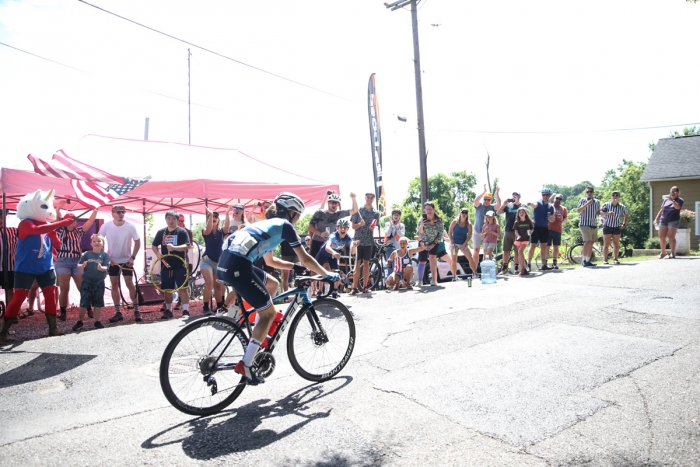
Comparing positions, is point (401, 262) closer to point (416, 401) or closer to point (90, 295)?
point (90, 295)

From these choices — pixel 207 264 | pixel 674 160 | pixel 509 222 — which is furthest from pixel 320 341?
pixel 674 160

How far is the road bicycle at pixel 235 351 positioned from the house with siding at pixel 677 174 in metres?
26.8

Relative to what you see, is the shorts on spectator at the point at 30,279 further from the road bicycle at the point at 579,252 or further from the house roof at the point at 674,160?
the house roof at the point at 674,160

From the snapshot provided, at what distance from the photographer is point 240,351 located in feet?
14.3

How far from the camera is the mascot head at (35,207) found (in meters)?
7.09

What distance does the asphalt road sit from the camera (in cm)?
342

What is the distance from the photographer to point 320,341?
491 cm

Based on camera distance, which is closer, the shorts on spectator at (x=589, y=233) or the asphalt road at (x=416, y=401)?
the asphalt road at (x=416, y=401)

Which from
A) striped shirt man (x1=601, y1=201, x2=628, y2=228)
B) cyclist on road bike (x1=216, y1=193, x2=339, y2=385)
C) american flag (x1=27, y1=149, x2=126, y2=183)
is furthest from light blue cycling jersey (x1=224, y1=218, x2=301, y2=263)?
striped shirt man (x1=601, y1=201, x2=628, y2=228)

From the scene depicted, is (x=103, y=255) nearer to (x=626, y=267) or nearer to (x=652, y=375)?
(x=652, y=375)

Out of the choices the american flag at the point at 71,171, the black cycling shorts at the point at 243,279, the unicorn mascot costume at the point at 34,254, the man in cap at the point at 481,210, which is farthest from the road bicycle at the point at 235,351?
the man in cap at the point at 481,210

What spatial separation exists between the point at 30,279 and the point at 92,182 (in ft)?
8.08

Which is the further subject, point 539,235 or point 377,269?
point 539,235

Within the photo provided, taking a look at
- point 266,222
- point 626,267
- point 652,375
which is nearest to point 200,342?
point 266,222
